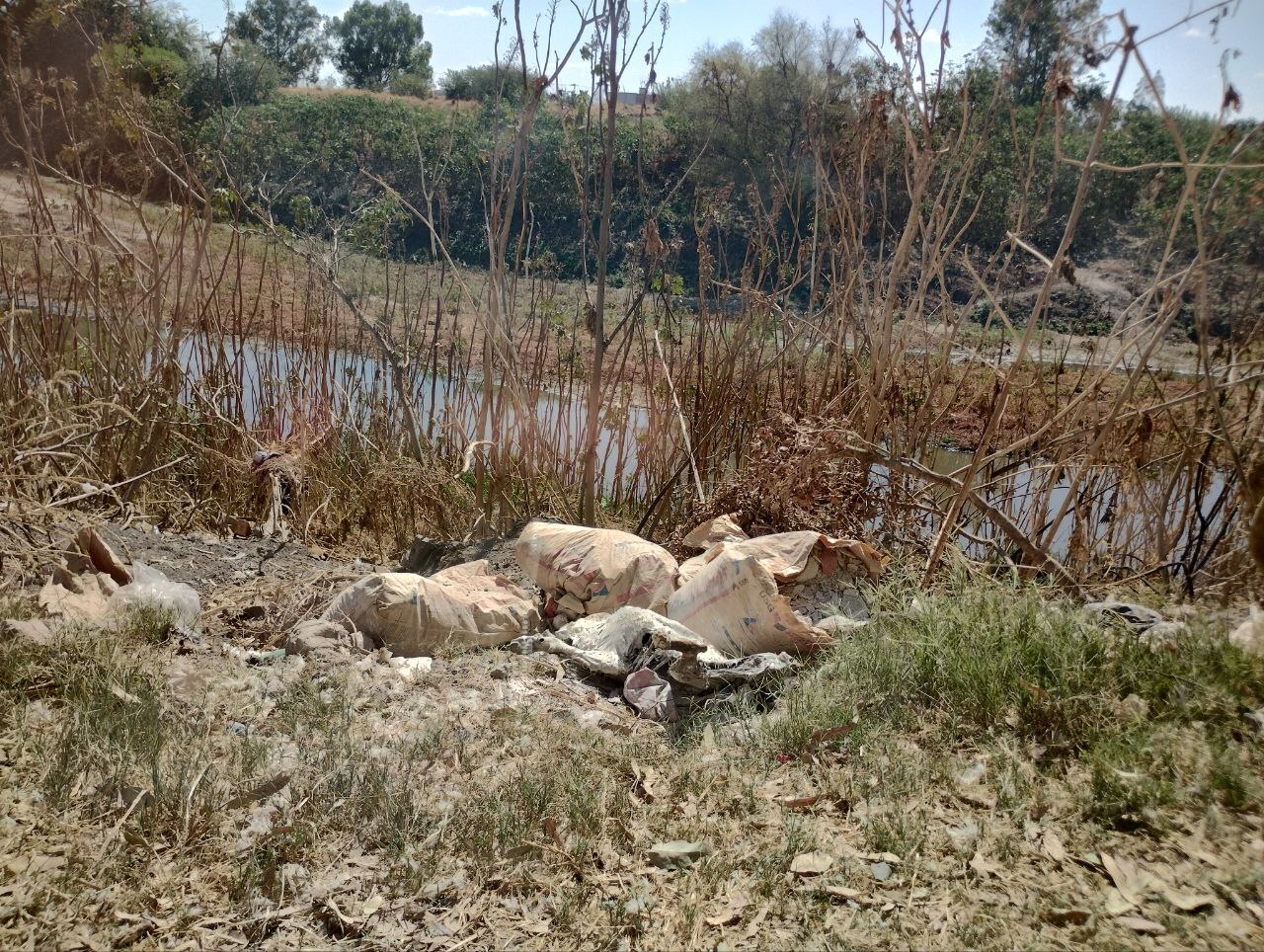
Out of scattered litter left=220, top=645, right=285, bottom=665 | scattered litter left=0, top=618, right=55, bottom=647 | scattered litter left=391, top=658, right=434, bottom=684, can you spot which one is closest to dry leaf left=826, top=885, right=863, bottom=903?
scattered litter left=391, top=658, right=434, bottom=684

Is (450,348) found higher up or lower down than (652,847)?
higher up

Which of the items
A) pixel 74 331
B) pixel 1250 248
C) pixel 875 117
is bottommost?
pixel 74 331

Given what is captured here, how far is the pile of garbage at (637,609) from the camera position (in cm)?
283

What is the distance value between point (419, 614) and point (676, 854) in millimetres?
1343

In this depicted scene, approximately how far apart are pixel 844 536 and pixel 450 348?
2.34 meters

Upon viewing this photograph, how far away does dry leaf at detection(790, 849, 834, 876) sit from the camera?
188 cm

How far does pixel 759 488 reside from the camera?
144 inches

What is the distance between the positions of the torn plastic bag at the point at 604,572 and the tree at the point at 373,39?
2419 cm

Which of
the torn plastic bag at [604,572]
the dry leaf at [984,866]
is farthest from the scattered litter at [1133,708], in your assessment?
the torn plastic bag at [604,572]

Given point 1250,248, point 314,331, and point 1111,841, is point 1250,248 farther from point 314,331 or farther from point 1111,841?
point 314,331

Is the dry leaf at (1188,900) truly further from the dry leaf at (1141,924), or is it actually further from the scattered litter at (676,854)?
the scattered litter at (676,854)

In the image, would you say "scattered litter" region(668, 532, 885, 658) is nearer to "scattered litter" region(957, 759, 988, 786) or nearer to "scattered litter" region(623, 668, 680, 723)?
"scattered litter" region(623, 668, 680, 723)

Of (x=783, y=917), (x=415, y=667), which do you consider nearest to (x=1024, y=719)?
(x=783, y=917)

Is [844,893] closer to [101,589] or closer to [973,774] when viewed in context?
[973,774]
